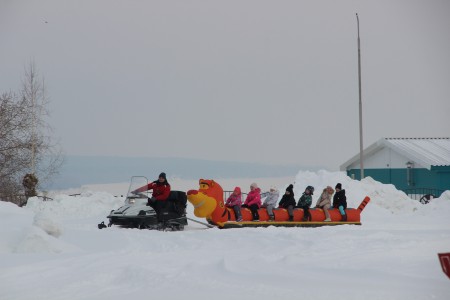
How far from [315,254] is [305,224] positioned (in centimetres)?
853

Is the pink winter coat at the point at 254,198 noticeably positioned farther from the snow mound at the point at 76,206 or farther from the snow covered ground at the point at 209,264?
the snow mound at the point at 76,206

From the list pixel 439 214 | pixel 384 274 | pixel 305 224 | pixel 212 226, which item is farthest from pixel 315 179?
pixel 384 274

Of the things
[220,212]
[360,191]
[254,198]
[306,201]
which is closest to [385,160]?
[360,191]

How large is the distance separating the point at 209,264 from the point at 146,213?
25.3 feet

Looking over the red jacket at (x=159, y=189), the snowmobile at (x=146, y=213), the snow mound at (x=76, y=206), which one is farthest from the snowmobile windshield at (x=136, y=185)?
the snow mound at (x=76, y=206)

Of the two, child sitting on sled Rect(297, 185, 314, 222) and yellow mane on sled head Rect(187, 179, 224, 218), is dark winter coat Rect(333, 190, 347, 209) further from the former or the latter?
yellow mane on sled head Rect(187, 179, 224, 218)

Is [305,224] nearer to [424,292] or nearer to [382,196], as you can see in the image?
[382,196]

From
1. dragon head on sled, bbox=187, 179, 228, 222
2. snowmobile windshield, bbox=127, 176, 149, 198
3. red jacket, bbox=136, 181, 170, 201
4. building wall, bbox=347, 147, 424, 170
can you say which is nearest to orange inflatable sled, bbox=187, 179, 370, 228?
dragon head on sled, bbox=187, 179, 228, 222

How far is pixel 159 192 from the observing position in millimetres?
19328

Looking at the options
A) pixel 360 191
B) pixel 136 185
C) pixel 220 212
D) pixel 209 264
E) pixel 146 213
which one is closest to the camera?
pixel 209 264

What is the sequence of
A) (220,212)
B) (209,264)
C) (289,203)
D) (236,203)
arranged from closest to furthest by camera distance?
(209,264), (220,212), (236,203), (289,203)

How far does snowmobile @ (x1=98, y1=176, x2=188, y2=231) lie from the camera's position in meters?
18.7

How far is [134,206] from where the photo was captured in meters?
19.0

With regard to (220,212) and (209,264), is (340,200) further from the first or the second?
(209,264)
